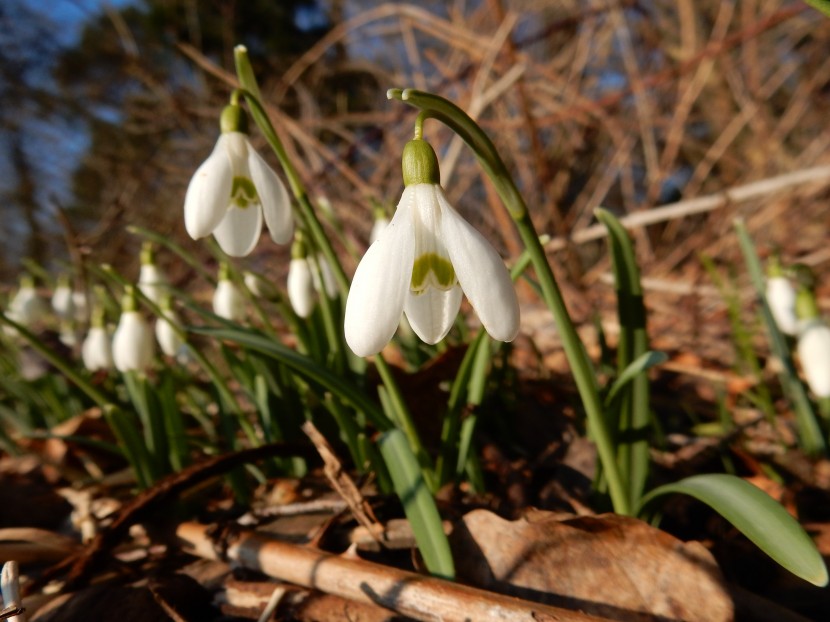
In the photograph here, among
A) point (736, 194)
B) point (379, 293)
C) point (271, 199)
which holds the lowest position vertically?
point (379, 293)

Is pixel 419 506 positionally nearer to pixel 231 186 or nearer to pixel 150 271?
pixel 231 186

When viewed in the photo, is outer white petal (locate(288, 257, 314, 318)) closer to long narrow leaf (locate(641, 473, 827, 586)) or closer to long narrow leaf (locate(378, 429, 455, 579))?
long narrow leaf (locate(378, 429, 455, 579))

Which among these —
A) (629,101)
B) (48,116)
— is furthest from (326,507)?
(48,116)

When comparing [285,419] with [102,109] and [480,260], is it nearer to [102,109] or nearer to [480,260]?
[480,260]

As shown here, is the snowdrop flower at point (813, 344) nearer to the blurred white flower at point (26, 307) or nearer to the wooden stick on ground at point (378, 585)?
the wooden stick on ground at point (378, 585)

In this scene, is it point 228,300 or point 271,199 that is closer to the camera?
point 271,199

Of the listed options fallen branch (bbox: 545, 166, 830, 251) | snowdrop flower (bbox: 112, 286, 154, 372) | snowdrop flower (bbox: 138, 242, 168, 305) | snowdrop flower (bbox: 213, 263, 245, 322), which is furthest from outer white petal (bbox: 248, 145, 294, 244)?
fallen branch (bbox: 545, 166, 830, 251)

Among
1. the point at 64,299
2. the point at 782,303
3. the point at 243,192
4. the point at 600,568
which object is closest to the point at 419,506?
the point at 600,568

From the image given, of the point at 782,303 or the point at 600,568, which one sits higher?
the point at 782,303
